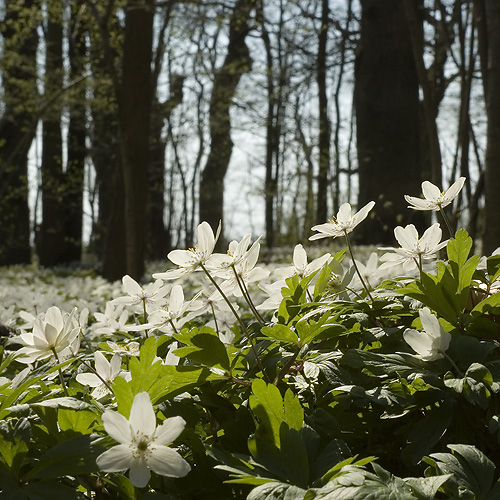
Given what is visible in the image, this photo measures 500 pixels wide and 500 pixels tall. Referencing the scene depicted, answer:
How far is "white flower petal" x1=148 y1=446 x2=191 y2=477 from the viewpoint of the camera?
93 centimetres

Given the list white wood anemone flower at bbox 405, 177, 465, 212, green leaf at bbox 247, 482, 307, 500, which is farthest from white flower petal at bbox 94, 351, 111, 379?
white wood anemone flower at bbox 405, 177, 465, 212

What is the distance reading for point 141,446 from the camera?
940 millimetres

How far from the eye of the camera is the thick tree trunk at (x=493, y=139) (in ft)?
15.3

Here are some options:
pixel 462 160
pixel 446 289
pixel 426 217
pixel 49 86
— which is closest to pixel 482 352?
pixel 446 289

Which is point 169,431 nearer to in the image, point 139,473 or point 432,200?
point 139,473

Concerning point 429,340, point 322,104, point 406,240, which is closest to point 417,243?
point 406,240

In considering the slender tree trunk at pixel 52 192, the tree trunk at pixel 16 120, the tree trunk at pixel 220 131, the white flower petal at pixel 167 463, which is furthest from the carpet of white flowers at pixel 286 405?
the tree trunk at pixel 220 131

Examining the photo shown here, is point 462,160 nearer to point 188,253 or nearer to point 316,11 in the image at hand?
point 188,253

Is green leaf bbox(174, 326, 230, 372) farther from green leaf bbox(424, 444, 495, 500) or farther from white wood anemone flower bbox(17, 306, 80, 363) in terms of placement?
green leaf bbox(424, 444, 495, 500)

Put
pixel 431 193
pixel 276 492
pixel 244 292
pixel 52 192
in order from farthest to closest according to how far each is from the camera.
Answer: pixel 52 192 < pixel 431 193 < pixel 244 292 < pixel 276 492

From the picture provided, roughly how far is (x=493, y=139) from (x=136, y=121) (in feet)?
15.8

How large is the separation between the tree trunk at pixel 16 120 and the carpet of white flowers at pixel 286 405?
1308 centimetres

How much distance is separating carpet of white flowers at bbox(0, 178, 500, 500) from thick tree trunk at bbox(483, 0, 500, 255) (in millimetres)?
3357

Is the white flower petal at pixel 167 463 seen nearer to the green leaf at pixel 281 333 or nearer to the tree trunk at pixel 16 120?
the green leaf at pixel 281 333
